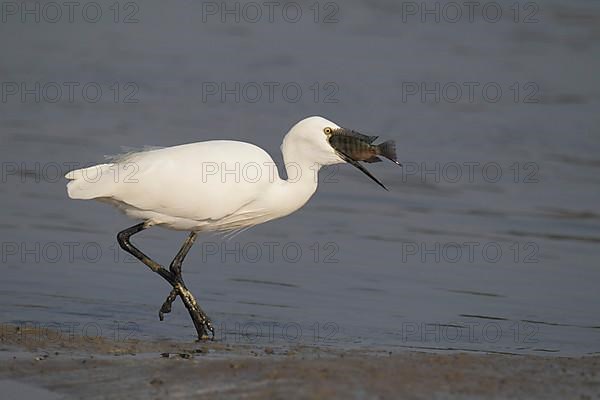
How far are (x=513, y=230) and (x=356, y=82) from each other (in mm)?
6397

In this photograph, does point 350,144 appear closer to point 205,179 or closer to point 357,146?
point 357,146

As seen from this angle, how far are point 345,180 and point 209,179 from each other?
5.16 metres

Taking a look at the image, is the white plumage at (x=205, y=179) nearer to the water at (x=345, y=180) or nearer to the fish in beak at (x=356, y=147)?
the fish in beak at (x=356, y=147)

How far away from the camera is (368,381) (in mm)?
7188

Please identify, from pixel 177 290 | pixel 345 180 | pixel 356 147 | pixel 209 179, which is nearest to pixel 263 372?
pixel 177 290

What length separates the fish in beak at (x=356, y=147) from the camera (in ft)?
29.2

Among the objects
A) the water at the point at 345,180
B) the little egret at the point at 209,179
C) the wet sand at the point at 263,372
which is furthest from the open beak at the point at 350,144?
the wet sand at the point at 263,372

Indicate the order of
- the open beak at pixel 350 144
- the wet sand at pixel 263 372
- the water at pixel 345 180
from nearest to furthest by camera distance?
the wet sand at pixel 263 372 < the open beak at pixel 350 144 < the water at pixel 345 180

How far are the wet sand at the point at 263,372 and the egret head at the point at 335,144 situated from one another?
1.60 meters

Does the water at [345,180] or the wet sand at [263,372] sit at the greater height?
the water at [345,180]

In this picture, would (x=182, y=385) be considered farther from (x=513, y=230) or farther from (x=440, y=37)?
(x=440, y=37)

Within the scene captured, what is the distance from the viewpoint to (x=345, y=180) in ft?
45.9

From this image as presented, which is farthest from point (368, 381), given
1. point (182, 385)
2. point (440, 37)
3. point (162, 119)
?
point (440, 37)

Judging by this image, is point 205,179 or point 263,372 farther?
point 205,179
